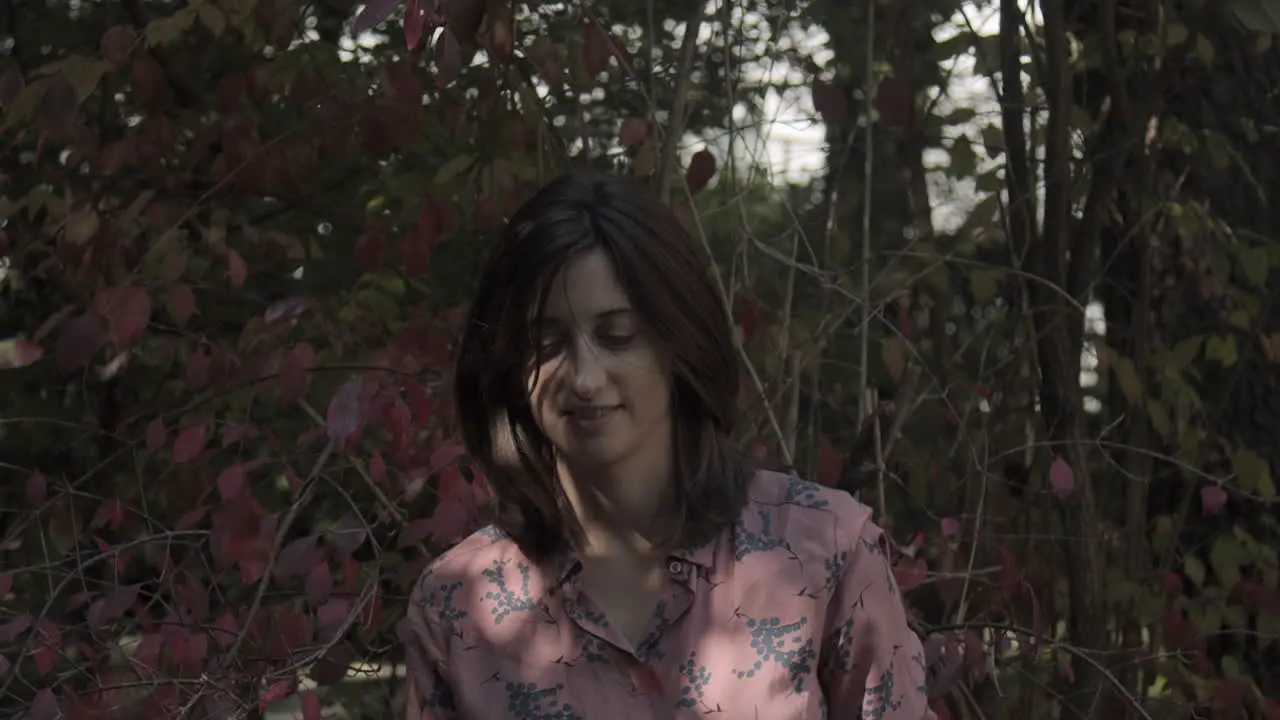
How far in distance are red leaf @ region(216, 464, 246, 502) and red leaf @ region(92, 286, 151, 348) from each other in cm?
31

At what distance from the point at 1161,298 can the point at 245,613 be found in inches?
80.6

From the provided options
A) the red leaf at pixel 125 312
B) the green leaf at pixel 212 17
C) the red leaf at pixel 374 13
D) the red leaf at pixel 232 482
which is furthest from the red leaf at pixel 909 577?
the green leaf at pixel 212 17

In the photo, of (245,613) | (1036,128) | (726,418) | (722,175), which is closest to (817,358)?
(722,175)

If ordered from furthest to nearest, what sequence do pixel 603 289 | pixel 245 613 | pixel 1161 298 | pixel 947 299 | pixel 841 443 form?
pixel 841 443 → pixel 1161 298 → pixel 947 299 → pixel 245 613 → pixel 603 289

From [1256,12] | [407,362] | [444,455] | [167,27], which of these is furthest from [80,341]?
[1256,12]

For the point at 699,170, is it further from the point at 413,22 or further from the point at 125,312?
the point at 125,312

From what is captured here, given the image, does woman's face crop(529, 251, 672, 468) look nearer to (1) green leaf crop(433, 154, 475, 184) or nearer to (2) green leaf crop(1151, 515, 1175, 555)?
(1) green leaf crop(433, 154, 475, 184)

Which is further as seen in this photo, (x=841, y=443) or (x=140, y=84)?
(x=841, y=443)

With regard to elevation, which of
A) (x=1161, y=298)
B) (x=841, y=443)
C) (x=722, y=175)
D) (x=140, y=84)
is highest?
(x=140, y=84)

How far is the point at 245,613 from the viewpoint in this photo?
10.3 ft

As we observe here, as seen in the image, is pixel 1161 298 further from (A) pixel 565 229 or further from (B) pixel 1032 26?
(A) pixel 565 229

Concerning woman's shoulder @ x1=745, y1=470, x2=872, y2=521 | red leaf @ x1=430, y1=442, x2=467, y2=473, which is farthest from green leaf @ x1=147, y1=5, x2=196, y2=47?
woman's shoulder @ x1=745, y1=470, x2=872, y2=521

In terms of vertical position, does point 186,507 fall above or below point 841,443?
above

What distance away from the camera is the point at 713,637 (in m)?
1.87
